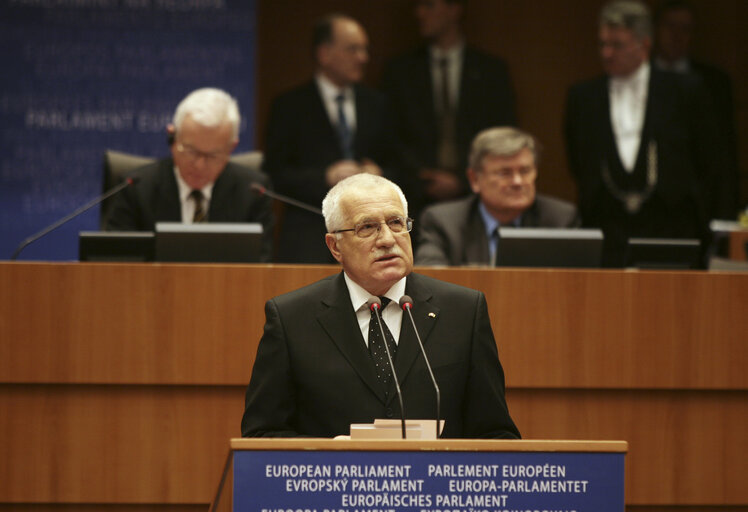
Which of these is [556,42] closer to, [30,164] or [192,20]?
[192,20]

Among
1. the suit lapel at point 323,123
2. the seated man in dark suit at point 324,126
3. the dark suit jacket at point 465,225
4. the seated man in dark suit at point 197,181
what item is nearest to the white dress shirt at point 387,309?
the dark suit jacket at point 465,225

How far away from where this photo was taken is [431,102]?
5.99 m

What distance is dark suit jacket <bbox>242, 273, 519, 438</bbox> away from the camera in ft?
8.66

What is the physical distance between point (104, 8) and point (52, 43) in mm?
343

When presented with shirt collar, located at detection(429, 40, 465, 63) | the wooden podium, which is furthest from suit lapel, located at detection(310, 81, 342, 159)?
the wooden podium

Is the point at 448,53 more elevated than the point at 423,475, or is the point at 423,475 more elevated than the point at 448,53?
the point at 448,53

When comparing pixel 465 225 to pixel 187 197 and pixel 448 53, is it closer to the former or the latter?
pixel 187 197

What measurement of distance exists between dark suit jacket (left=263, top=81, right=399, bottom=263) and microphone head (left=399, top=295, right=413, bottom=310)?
116 inches

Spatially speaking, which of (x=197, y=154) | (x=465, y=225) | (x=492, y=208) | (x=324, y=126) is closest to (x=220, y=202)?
(x=197, y=154)

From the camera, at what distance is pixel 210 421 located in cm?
332

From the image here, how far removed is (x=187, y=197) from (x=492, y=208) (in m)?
1.30

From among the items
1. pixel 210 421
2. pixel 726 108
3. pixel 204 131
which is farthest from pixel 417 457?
pixel 726 108

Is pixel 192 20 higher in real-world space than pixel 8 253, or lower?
higher

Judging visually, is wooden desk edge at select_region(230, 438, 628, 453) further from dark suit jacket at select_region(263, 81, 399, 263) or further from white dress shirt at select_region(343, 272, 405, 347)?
dark suit jacket at select_region(263, 81, 399, 263)
